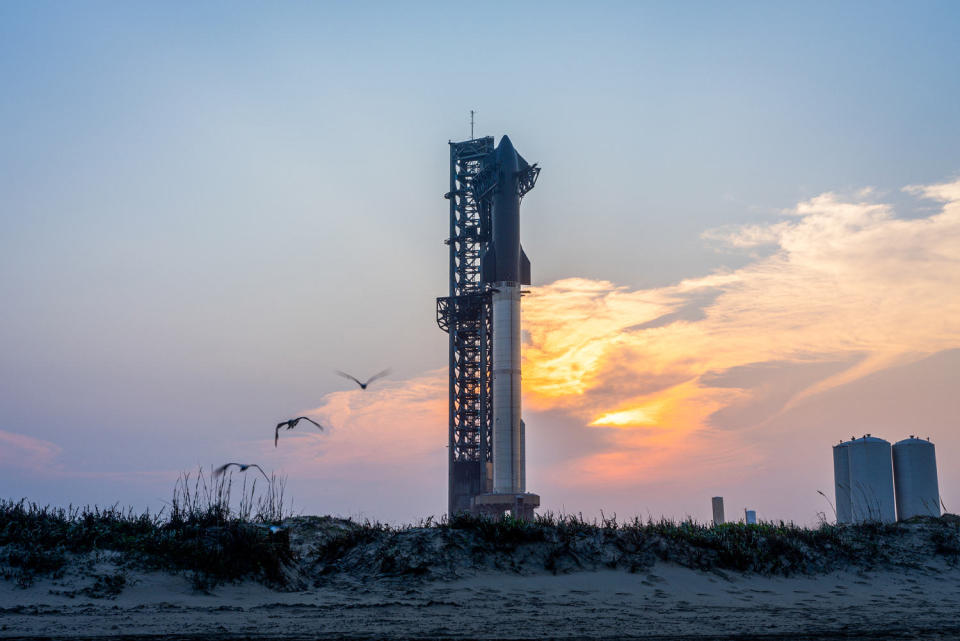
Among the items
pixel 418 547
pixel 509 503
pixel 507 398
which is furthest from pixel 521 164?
pixel 418 547

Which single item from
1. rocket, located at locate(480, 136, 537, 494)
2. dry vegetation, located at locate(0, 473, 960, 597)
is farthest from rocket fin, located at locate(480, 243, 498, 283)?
dry vegetation, located at locate(0, 473, 960, 597)

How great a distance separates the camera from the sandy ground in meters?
13.0

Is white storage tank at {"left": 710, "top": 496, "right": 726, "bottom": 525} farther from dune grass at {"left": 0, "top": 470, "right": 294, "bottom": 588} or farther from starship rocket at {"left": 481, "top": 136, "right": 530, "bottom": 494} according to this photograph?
dune grass at {"left": 0, "top": 470, "right": 294, "bottom": 588}

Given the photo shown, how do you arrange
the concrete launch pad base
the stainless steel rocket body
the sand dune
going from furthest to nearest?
the stainless steel rocket body → the concrete launch pad base → the sand dune

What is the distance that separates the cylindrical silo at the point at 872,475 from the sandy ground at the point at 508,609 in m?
27.6

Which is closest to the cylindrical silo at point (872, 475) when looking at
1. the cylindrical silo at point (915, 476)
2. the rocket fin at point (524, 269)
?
the cylindrical silo at point (915, 476)

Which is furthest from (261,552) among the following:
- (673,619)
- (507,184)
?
(507,184)

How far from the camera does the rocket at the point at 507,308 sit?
6631cm

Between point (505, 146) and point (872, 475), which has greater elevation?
point (505, 146)

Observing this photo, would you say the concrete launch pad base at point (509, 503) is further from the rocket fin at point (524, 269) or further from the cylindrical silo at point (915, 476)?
the cylindrical silo at point (915, 476)

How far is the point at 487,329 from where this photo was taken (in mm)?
70312

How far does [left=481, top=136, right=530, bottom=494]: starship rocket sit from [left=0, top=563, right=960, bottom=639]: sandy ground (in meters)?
47.2

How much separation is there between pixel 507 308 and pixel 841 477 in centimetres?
Answer: 2847

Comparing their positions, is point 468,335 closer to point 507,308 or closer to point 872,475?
point 507,308
